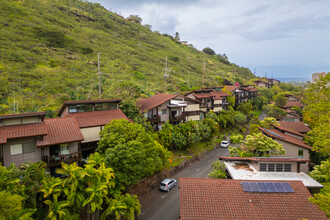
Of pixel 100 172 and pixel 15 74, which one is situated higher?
pixel 15 74

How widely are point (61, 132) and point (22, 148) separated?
3.47 m

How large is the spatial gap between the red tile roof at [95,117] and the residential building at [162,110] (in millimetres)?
6452

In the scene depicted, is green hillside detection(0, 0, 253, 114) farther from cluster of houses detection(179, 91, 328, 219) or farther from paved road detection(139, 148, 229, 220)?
cluster of houses detection(179, 91, 328, 219)

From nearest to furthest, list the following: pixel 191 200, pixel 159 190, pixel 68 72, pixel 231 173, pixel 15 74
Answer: pixel 191 200
pixel 231 173
pixel 159 190
pixel 15 74
pixel 68 72

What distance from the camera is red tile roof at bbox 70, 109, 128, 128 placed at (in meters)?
24.3

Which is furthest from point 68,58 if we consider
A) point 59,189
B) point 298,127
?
point 298,127

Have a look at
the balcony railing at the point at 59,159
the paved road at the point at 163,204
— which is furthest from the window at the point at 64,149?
Answer: the paved road at the point at 163,204

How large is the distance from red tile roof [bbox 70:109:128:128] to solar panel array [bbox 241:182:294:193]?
17249mm

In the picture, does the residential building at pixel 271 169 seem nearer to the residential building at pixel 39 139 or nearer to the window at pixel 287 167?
the window at pixel 287 167

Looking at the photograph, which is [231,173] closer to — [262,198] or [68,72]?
[262,198]

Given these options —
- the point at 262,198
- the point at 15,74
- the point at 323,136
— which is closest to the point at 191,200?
the point at 262,198

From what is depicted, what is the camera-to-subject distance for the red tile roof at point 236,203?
12922 mm

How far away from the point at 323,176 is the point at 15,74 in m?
51.1

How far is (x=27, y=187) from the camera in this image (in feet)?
46.9
